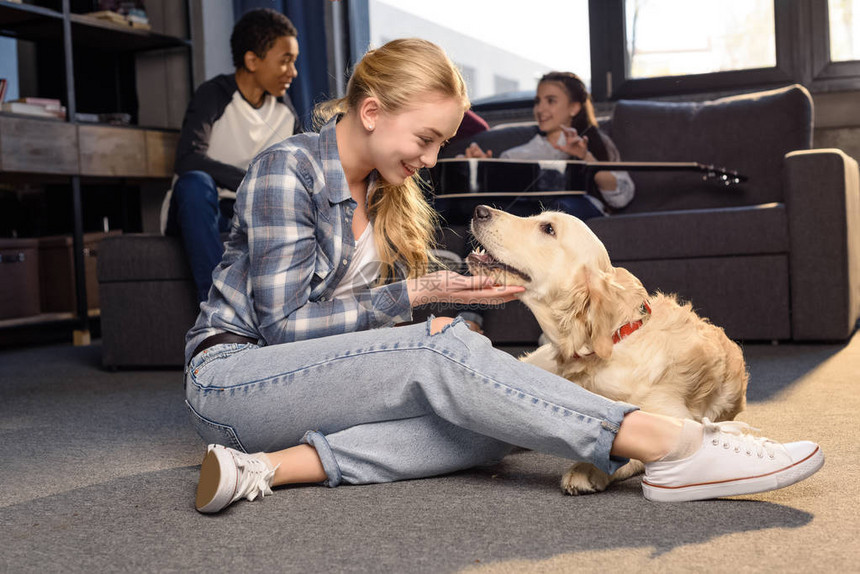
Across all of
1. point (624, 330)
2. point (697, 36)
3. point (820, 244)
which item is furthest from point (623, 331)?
point (697, 36)

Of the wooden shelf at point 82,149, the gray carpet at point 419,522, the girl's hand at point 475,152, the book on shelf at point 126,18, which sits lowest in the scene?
the gray carpet at point 419,522

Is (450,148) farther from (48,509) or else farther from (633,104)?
(48,509)

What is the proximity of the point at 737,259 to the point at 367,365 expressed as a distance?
6.74 feet

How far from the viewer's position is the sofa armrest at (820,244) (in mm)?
2855

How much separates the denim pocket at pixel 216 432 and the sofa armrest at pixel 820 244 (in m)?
2.25

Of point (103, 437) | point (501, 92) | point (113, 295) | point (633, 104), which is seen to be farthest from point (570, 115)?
point (103, 437)

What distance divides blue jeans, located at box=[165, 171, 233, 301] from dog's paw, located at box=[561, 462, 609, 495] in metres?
1.83

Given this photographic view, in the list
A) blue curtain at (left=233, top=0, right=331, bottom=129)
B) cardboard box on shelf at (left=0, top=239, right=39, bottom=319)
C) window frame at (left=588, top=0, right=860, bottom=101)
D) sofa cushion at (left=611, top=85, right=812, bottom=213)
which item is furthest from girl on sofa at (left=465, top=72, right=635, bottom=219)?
cardboard box on shelf at (left=0, top=239, right=39, bottom=319)

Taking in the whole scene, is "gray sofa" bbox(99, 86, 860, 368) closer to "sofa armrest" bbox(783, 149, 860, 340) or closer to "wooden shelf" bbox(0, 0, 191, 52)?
"sofa armrest" bbox(783, 149, 860, 340)

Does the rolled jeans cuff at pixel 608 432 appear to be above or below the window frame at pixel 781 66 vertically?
below

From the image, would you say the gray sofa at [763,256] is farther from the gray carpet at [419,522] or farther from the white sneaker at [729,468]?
the white sneaker at [729,468]

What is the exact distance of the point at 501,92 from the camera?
4.78m

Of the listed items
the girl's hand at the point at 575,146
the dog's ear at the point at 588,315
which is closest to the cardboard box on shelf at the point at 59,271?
the girl's hand at the point at 575,146

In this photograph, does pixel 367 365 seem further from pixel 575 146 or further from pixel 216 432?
pixel 575 146
